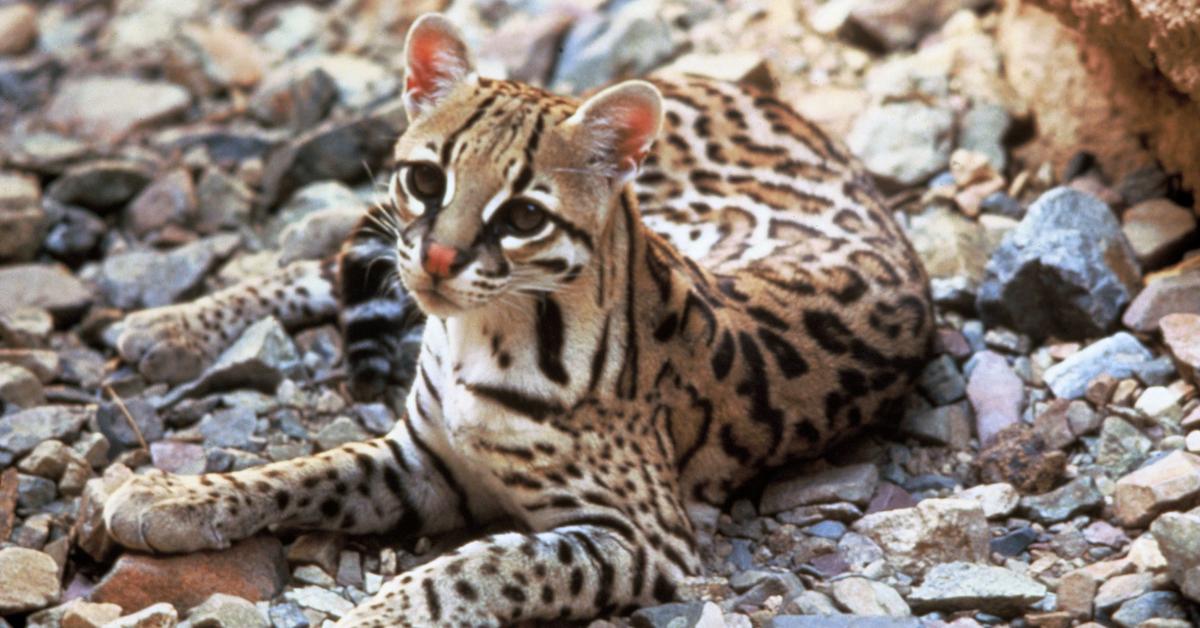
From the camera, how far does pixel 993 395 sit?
19.7ft

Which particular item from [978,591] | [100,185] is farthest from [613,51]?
[978,591]

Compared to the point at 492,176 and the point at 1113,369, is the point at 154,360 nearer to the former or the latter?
the point at 492,176

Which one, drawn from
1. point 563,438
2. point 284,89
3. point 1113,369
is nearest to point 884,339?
point 1113,369

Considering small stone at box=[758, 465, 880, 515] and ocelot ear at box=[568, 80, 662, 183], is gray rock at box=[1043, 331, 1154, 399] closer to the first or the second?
small stone at box=[758, 465, 880, 515]

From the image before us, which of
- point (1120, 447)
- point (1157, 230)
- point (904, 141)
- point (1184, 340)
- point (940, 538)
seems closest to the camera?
point (940, 538)

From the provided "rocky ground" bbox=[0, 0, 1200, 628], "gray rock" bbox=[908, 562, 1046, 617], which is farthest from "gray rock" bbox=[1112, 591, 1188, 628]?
"gray rock" bbox=[908, 562, 1046, 617]

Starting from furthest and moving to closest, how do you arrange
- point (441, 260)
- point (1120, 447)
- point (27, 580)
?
point (1120, 447) < point (27, 580) < point (441, 260)

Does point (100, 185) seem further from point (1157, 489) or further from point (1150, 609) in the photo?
point (1150, 609)

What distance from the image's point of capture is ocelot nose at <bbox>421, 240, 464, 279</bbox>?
4527 millimetres

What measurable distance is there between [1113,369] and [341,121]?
159 inches

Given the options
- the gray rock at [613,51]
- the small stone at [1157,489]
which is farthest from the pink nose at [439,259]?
the gray rock at [613,51]

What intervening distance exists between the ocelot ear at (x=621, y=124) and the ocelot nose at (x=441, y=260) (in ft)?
1.83

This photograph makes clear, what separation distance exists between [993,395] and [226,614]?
113 inches

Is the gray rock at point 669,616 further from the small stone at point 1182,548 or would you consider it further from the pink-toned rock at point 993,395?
the pink-toned rock at point 993,395
